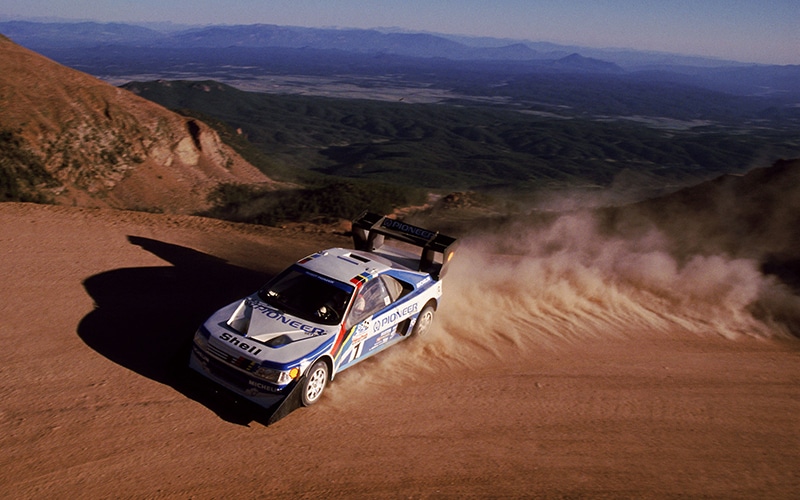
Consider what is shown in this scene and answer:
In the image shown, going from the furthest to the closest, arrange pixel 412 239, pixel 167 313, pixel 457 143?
pixel 457 143 → pixel 412 239 → pixel 167 313

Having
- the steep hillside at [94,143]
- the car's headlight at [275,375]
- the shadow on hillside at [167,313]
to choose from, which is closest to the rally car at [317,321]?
the car's headlight at [275,375]

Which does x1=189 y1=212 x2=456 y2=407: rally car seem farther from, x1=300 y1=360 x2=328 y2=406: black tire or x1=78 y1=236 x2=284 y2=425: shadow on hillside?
x1=78 y1=236 x2=284 y2=425: shadow on hillside

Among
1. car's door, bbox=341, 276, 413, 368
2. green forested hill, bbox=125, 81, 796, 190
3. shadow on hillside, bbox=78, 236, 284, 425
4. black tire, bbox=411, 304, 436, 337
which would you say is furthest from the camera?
green forested hill, bbox=125, 81, 796, 190

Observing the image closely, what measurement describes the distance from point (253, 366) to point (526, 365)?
4286 mm

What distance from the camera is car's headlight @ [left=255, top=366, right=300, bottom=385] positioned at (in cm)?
657

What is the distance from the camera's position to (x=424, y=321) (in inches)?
374

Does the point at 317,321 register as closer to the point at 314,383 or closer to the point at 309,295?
the point at 309,295

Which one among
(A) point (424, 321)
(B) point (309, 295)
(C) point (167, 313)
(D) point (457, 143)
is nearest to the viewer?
(B) point (309, 295)

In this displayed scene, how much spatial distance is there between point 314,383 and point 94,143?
83.6 ft

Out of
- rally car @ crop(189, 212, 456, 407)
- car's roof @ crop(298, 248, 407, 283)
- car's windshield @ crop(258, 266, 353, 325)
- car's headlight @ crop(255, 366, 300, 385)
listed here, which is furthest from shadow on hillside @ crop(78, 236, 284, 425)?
car's roof @ crop(298, 248, 407, 283)

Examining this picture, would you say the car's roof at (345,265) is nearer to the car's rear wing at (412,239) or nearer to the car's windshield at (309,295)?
the car's windshield at (309,295)

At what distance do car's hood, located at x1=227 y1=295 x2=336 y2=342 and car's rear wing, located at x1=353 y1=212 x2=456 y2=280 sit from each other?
281 cm

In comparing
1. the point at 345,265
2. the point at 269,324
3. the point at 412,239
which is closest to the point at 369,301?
the point at 345,265

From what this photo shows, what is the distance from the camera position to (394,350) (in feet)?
29.2
